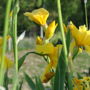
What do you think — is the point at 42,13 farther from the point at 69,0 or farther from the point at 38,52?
the point at 69,0

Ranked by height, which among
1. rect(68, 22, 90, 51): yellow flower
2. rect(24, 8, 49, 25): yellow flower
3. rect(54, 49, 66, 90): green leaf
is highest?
rect(24, 8, 49, 25): yellow flower

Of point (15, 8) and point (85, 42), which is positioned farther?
point (85, 42)

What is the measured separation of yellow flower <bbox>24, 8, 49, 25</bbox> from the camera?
573 mm

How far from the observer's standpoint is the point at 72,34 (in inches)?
20.5

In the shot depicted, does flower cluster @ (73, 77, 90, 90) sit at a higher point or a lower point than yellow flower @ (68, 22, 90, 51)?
lower

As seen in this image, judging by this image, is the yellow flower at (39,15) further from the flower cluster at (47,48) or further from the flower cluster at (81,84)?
the flower cluster at (81,84)

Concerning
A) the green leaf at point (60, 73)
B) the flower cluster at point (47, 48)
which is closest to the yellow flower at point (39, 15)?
the flower cluster at point (47, 48)

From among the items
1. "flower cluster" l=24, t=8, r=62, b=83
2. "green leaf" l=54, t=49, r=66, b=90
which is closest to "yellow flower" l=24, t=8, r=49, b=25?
"flower cluster" l=24, t=8, r=62, b=83

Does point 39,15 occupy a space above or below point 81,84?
above

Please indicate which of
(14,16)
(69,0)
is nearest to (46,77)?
(14,16)

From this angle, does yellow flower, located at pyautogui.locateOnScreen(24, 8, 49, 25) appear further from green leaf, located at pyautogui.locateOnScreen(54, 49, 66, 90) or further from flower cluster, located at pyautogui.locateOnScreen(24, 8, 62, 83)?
green leaf, located at pyautogui.locateOnScreen(54, 49, 66, 90)

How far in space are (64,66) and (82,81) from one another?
11 centimetres

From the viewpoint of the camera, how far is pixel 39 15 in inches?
22.6

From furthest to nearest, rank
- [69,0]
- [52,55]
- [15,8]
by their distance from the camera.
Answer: [69,0]
[52,55]
[15,8]
